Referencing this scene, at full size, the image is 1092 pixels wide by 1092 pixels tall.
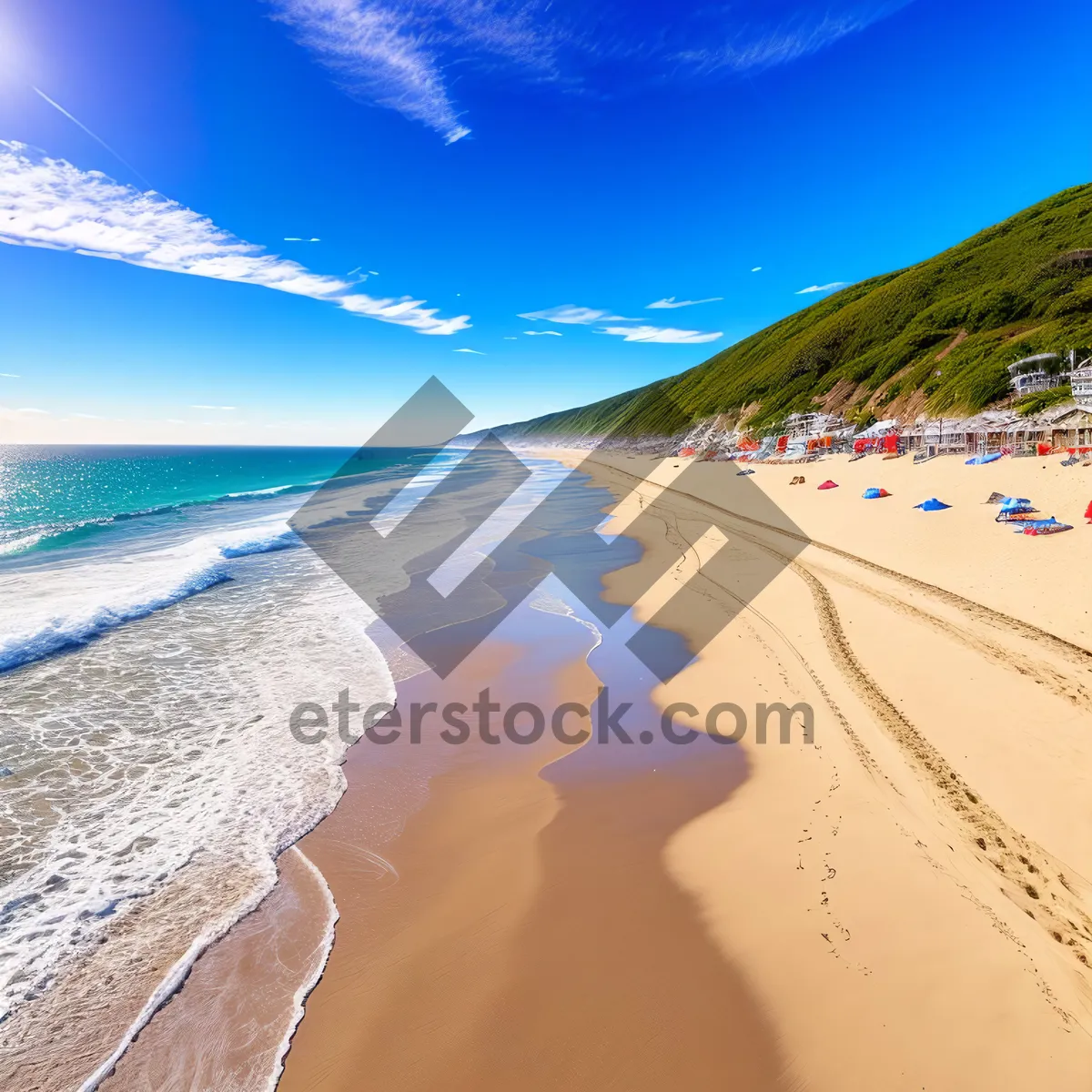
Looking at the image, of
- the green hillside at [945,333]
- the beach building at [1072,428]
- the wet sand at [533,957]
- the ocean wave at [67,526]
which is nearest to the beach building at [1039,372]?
the green hillside at [945,333]

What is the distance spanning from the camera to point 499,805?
6.83 meters

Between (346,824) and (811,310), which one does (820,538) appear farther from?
(811,310)

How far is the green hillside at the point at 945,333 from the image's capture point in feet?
135

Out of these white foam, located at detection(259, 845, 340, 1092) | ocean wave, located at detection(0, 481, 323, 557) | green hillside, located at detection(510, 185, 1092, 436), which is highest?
green hillside, located at detection(510, 185, 1092, 436)

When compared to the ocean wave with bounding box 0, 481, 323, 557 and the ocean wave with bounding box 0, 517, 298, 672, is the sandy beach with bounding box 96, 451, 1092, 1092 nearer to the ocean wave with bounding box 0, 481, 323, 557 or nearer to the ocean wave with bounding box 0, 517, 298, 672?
the ocean wave with bounding box 0, 517, 298, 672

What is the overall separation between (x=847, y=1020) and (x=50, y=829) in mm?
8467

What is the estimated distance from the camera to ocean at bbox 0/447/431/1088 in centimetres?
461

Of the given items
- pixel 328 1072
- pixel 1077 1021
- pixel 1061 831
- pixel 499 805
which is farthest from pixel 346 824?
pixel 1061 831
